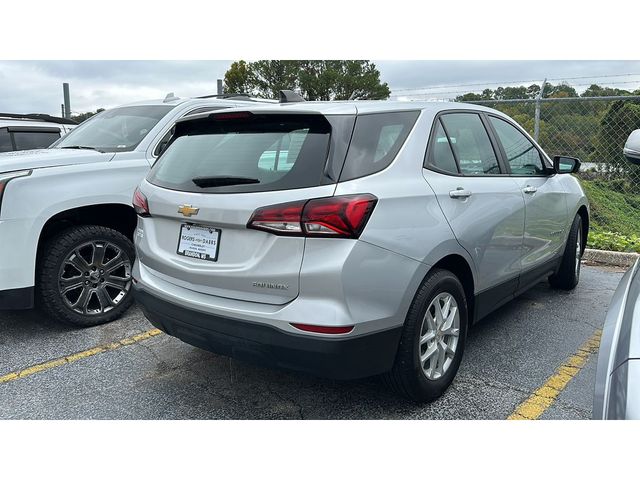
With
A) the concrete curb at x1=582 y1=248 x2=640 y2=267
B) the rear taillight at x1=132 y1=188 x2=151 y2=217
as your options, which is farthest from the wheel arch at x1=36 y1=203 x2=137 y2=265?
the concrete curb at x1=582 y1=248 x2=640 y2=267

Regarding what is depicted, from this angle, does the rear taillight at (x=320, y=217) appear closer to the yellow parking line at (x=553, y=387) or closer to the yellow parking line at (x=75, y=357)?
the yellow parking line at (x=553, y=387)

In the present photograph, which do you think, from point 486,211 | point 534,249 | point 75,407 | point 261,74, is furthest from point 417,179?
point 261,74

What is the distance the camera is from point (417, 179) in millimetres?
2771

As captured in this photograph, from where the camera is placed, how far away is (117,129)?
16.2 feet

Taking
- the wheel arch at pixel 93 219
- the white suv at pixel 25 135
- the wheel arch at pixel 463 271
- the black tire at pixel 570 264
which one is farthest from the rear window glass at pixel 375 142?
the white suv at pixel 25 135

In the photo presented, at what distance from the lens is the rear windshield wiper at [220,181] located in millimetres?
2554

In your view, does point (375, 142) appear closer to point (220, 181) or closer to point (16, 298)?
point (220, 181)

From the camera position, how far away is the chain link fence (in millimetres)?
9055

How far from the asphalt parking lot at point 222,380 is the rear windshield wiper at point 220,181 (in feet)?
4.15

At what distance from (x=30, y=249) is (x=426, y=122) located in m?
2.90

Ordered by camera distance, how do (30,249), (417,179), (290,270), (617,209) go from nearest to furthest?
(290,270) → (417,179) → (30,249) → (617,209)

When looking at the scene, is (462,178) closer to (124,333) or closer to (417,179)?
(417,179)

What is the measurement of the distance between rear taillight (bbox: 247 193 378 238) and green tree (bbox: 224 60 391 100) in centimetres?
2616

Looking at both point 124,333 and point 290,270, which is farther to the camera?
point 124,333
